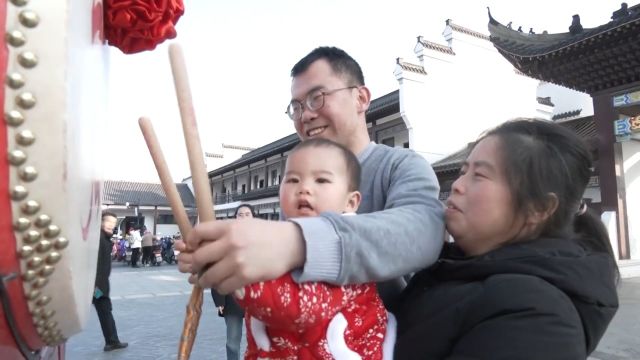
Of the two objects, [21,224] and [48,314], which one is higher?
[21,224]

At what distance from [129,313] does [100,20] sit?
7.34m

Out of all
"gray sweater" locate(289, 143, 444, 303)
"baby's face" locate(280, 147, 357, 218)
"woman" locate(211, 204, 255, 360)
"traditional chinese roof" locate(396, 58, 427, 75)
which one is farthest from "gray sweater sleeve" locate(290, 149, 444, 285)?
"traditional chinese roof" locate(396, 58, 427, 75)

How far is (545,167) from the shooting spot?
3.22ft

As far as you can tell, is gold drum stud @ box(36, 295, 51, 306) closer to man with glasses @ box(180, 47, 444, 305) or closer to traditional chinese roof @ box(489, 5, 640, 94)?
man with glasses @ box(180, 47, 444, 305)

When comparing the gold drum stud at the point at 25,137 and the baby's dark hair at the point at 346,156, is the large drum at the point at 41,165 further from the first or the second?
the baby's dark hair at the point at 346,156

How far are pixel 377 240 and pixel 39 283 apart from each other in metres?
0.44

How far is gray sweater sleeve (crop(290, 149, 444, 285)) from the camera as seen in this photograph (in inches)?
26.4

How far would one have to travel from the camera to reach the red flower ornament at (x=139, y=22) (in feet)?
3.08

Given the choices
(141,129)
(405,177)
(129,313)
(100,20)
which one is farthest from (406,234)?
(129,313)

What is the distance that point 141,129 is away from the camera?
28.3 inches

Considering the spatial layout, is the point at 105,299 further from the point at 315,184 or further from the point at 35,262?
the point at 35,262

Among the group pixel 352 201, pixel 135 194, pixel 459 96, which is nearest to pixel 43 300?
pixel 352 201

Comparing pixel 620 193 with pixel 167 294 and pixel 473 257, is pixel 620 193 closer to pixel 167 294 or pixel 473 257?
pixel 167 294

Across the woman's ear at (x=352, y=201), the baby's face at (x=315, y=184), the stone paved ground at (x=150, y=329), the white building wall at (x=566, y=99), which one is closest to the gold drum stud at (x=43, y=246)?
the baby's face at (x=315, y=184)
